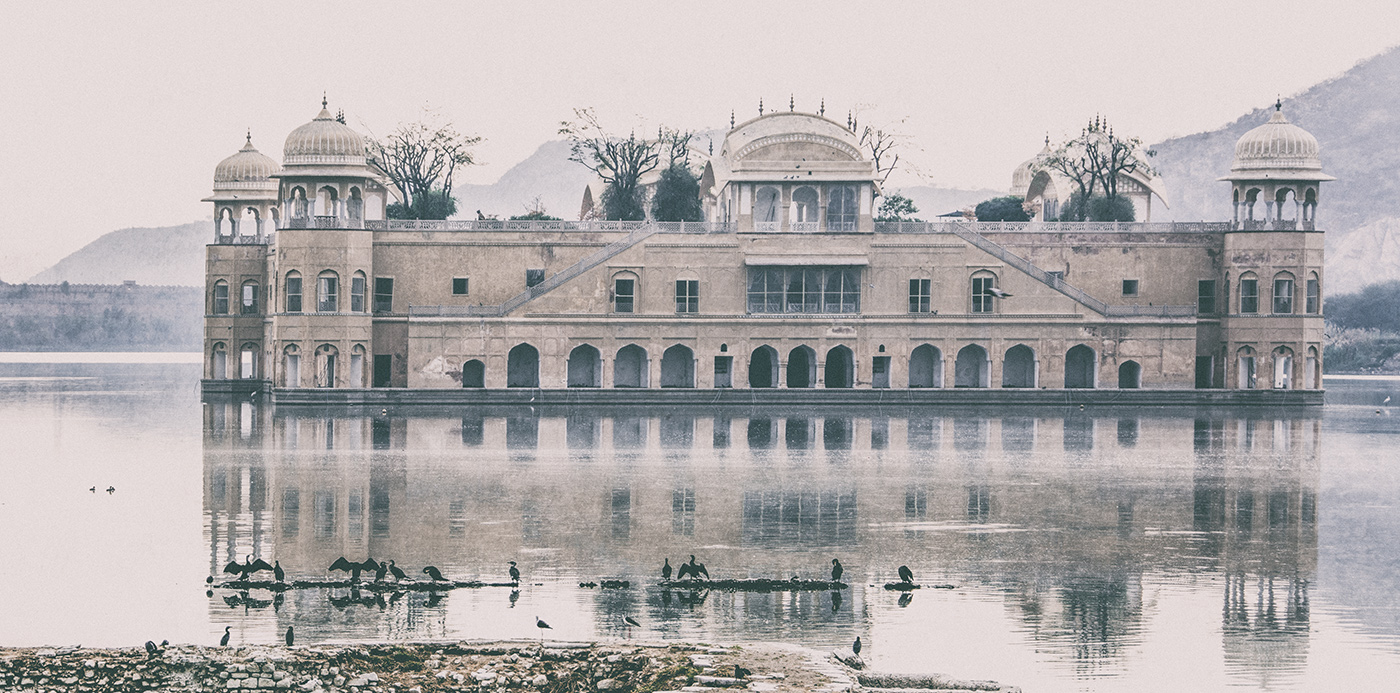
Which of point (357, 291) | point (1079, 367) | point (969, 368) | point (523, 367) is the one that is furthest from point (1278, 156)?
point (357, 291)

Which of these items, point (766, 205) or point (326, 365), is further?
point (766, 205)

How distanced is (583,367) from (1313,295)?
27280 mm

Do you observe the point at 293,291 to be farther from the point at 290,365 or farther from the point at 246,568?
the point at 246,568

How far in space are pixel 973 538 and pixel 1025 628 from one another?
690 centimetres

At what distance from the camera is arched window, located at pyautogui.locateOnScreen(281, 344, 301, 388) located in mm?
57031

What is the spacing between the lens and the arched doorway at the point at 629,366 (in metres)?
61.9

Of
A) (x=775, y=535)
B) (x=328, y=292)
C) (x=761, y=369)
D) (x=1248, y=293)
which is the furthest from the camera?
(x=761, y=369)

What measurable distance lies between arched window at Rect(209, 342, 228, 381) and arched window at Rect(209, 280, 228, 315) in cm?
137

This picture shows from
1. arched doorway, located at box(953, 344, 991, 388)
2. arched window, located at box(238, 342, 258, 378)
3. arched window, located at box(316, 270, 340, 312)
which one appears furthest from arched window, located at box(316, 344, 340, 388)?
arched doorway, located at box(953, 344, 991, 388)

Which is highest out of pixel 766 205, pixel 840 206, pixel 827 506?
pixel 766 205

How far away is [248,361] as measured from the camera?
66562mm

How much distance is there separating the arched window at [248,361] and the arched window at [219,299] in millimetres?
1687

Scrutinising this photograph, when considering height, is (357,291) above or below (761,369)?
above

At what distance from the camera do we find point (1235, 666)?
1803 cm
